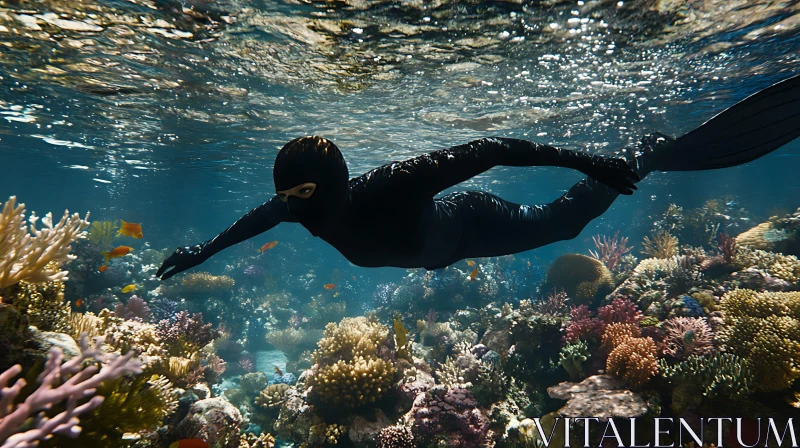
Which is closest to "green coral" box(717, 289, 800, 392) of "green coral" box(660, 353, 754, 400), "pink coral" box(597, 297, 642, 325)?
"green coral" box(660, 353, 754, 400)

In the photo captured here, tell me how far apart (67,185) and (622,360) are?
49.2m

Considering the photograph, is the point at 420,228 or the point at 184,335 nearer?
the point at 420,228

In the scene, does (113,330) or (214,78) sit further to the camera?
(214,78)

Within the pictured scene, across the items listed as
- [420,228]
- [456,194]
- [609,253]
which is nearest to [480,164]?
[420,228]

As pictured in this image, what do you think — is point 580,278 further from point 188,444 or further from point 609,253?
point 188,444

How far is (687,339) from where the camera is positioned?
611 centimetres

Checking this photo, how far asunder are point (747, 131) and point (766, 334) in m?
3.22

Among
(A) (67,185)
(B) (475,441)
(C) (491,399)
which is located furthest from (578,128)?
(A) (67,185)

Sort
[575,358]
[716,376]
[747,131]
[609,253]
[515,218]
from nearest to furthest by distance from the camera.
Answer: [747,131] < [515,218] < [716,376] < [575,358] < [609,253]

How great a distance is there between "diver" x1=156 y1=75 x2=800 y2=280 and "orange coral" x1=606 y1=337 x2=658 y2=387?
2666mm

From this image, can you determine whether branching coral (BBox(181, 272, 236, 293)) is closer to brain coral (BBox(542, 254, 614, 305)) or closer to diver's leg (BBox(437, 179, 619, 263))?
brain coral (BBox(542, 254, 614, 305))

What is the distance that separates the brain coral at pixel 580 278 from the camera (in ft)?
38.1

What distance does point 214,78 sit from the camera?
11.4 meters

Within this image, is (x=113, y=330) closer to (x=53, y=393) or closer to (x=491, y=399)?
(x=53, y=393)
